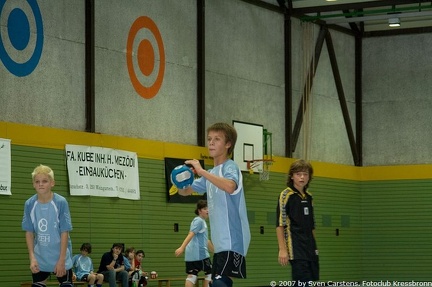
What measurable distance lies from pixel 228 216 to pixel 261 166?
1621 centimetres

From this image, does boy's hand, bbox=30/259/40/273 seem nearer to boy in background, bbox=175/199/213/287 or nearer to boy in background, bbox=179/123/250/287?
boy in background, bbox=179/123/250/287

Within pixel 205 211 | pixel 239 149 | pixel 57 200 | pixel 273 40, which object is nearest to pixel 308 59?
→ pixel 273 40

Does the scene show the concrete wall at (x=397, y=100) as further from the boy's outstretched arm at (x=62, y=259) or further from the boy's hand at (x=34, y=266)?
the boy's hand at (x=34, y=266)

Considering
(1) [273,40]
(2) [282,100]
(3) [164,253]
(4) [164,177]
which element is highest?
(1) [273,40]

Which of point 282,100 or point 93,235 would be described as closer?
point 93,235

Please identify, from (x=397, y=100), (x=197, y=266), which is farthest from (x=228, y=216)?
(x=397, y=100)

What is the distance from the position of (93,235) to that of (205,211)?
12.6 ft

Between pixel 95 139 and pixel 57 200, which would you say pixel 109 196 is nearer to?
pixel 95 139

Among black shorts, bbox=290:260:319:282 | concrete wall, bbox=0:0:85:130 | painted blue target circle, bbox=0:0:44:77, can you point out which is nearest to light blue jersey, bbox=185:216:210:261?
concrete wall, bbox=0:0:85:130

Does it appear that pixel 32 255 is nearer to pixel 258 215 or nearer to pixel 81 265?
pixel 81 265

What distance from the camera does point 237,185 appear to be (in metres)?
9.61

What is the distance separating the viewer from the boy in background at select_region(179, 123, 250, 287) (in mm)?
9609

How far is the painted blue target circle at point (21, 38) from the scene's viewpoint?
18.4 m

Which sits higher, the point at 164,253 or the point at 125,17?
the point at 125,17
